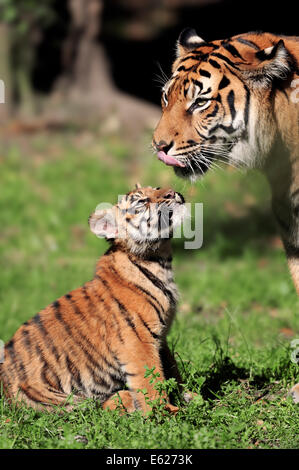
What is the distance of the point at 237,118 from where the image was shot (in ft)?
13.6

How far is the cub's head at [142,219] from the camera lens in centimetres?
399

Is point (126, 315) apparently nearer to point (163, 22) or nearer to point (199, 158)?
point (199, 158)

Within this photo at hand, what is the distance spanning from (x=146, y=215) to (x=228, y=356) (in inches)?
48.8

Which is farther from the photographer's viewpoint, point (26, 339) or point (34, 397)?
point (26, 339)

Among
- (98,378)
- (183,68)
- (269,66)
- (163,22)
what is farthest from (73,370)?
(163,22)

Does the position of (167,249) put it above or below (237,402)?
above

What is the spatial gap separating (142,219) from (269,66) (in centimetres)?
117

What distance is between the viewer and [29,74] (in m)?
12.2

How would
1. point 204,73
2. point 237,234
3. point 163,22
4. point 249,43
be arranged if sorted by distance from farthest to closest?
point 163,22, point 237,234, point 249,43, point 204,73

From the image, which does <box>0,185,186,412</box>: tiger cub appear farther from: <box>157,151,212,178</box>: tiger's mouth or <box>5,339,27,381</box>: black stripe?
<box>157,151,212,178</box>: tiger's mouth

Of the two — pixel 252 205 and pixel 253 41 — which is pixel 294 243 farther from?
pixel 252 205

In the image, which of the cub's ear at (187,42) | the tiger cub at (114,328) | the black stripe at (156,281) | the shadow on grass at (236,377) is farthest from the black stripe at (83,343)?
the cub's ear at (187,42)

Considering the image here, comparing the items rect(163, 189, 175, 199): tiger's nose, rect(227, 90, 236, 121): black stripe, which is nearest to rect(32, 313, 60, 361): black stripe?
rect(163, 189, 175, 199): tiger's nose

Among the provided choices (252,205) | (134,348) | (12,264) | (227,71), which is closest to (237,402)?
(134,348)
